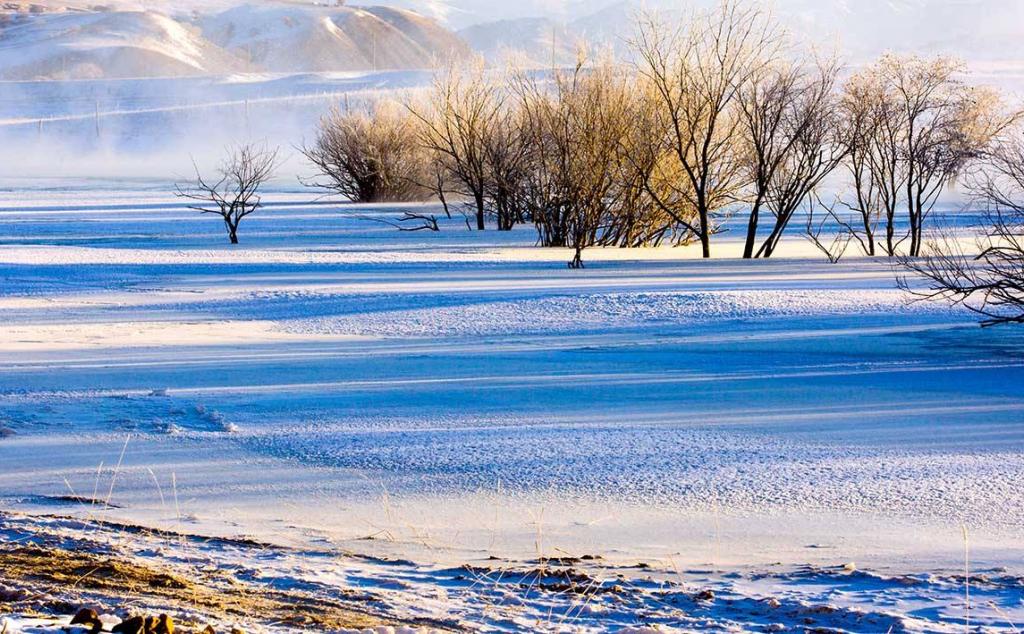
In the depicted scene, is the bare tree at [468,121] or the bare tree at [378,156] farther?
the bare tree at [378,156]

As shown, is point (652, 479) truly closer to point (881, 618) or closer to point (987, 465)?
point (987, 465)

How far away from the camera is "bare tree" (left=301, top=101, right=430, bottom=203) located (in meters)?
50.3

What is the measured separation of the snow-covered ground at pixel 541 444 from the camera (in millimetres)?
4926

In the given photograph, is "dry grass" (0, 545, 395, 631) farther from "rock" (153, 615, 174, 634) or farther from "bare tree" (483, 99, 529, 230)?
"bare tree" (483, 99, 529, 230)

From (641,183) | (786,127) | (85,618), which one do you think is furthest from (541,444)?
(641,183)

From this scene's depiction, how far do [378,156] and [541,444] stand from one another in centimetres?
4283

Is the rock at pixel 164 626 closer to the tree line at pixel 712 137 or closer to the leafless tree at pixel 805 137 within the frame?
the tree line at pixel 712 137

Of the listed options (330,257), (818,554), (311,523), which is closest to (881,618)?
(818,554)

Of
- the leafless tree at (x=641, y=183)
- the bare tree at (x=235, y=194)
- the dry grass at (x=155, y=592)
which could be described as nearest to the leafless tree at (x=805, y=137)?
the leafless tree at (x=641, y=183)

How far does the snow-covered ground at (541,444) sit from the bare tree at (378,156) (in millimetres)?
30235

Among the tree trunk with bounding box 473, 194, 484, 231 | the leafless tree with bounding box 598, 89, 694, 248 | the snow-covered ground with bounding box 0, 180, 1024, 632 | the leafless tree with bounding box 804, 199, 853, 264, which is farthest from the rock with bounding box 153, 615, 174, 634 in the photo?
the tree trunk with bounding box 473, 194, 484, 231

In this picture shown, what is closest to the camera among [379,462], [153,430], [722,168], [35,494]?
[35,494]

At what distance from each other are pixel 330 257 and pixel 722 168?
1138 cm

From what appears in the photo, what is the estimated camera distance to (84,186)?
212 feet
